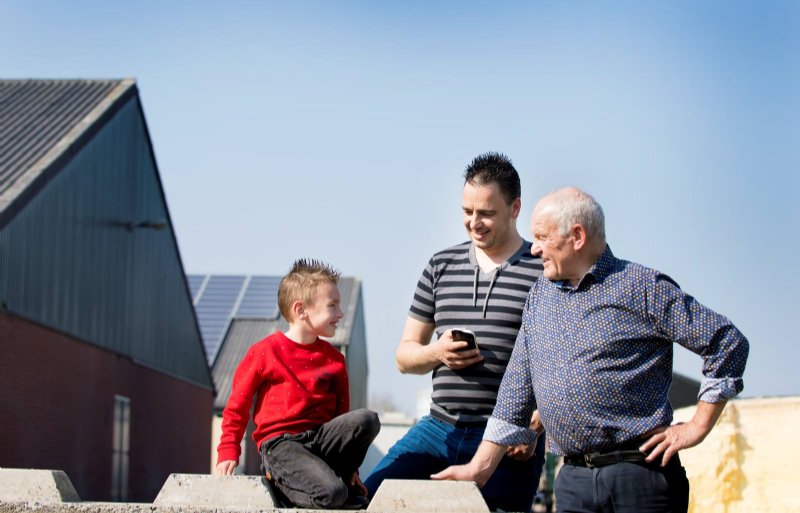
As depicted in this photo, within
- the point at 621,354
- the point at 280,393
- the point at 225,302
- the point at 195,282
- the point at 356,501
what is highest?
the point at 195,282

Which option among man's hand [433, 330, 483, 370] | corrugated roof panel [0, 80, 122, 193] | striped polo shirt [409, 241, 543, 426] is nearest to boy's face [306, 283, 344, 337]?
man's hand [433, 330, 483, 370]

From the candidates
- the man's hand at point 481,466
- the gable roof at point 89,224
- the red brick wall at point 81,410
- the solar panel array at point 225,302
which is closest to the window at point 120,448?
the red brick wall at point 81,410

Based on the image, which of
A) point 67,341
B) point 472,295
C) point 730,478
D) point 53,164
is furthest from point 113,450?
point 472,295

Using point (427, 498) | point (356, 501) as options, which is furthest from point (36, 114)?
point (427, 498)

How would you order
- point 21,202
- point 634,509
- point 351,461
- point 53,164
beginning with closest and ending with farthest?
point 634,509
point 351,461
point 21,202
point 53,164

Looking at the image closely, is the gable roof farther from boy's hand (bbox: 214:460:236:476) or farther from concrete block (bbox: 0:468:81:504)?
concrete block (bbox: 0:468:81:504)

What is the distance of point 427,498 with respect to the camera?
3375mm

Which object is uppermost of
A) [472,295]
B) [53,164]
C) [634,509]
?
[53,164]

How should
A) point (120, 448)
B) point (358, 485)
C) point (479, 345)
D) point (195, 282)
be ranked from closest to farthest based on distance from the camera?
point (358, 485) → point (479, 345) → point (120, 448) → point (195, 282)

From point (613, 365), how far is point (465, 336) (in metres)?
0.97

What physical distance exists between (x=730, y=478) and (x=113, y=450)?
2168 cm

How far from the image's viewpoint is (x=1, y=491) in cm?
365

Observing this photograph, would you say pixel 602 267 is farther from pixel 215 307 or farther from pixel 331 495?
pixel 215 307

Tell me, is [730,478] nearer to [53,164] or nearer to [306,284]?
[306,284]
